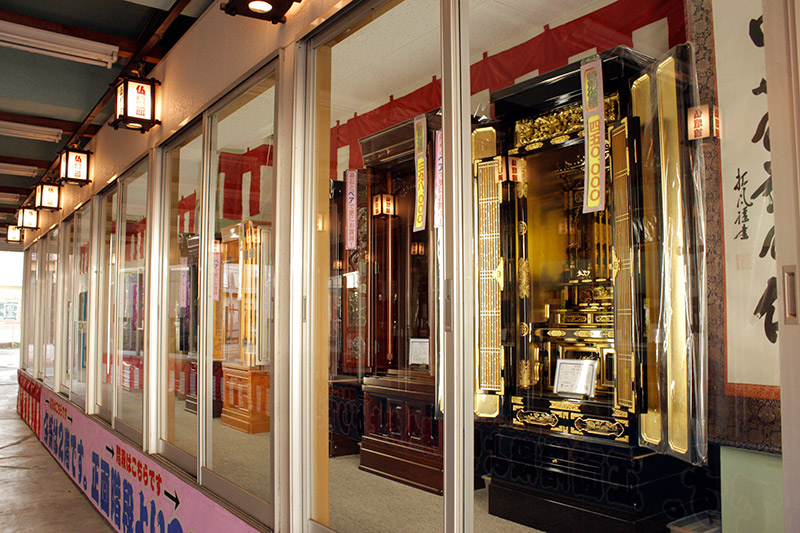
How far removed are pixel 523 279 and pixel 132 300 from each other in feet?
9.52

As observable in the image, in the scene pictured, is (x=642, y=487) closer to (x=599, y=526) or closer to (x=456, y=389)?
(x=599, y=526)

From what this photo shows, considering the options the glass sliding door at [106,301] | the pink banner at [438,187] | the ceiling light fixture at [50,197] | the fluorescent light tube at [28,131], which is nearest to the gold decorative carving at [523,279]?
the pink banner at [438,187]

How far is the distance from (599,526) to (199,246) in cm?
267

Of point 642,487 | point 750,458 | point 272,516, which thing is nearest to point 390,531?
point 272,516

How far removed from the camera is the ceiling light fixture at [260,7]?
2.50 metres

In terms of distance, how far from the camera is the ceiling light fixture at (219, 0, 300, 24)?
98.3 inches

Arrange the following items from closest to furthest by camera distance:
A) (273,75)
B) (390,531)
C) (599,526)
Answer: (390,531)
(273,75)
(599,526)

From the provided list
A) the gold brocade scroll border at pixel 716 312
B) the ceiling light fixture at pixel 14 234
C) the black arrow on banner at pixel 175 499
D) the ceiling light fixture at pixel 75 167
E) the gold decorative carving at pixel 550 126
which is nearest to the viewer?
the gold brocade scroll border at pixel 716 312

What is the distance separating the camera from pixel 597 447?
3.56 meters

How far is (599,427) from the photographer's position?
3578mm

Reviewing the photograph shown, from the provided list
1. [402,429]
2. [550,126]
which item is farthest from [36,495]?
[550,126]

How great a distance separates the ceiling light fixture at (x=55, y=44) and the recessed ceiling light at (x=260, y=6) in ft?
7.59

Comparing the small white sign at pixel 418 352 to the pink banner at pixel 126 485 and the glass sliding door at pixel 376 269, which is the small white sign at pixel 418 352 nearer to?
the glass sliding door at pixel 376 269

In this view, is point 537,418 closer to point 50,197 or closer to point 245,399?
point 245,399
